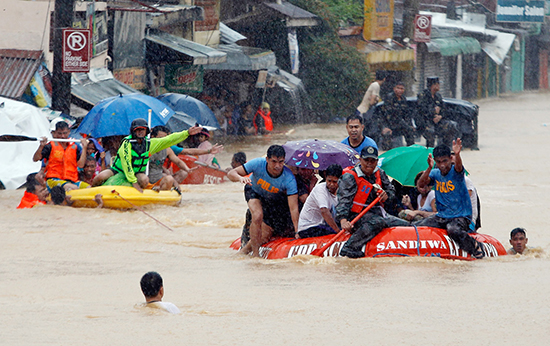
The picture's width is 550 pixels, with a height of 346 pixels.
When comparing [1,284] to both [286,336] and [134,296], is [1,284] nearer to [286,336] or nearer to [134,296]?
[134,296]

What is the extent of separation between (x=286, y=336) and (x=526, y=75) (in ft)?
154

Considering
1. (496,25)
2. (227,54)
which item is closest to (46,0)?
(227,54)

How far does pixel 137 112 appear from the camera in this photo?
13492mm

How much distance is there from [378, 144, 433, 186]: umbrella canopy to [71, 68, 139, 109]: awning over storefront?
332 inches

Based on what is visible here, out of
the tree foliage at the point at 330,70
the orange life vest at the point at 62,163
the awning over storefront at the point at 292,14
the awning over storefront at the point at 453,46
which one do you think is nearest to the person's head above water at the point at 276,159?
the orange life vest at the point at 62,163

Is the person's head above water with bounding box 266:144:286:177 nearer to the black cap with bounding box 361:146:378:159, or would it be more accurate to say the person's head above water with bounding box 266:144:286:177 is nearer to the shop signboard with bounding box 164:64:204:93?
the black cap with bounding box 361:146:378:159

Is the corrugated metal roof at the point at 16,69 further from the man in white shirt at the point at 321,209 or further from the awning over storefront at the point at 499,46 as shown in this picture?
the awning over storefront at the point at 499,46

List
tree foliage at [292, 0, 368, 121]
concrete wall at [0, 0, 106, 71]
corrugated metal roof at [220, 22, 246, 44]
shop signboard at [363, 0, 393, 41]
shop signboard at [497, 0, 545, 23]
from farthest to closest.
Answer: shop signboard at [497, 0, 545, 23] < shop signboard at [363, 0, 393, 41] < tree foliage at [292, 0, 368, 121] < corrugated metal roof at [220, 22, 246, 44] < concrete wall at [0, 0, 106, 71]

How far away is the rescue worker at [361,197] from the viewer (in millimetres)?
8438

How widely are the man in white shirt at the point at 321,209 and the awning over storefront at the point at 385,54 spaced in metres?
20.6

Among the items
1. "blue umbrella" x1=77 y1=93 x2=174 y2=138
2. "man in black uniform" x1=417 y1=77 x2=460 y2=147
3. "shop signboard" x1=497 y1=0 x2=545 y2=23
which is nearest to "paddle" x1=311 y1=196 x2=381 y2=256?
"blue umbrella" x1=77 y1=93 x2=174 y2=138

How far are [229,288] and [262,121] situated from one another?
56.8ft

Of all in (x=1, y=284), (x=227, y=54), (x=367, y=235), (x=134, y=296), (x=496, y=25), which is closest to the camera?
(x=134, y=296)

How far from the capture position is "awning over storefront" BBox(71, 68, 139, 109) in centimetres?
1683
